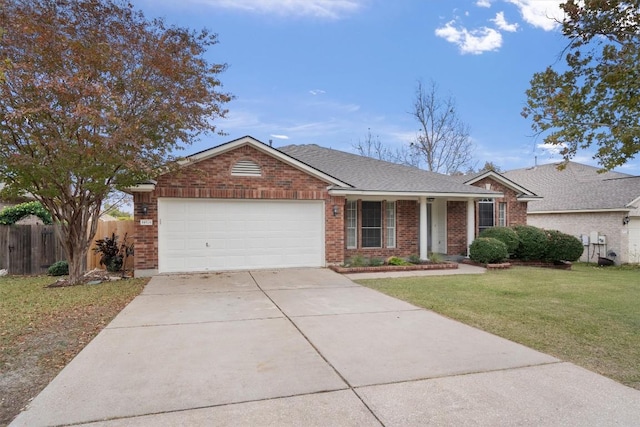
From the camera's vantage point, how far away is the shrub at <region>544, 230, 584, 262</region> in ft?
49.5

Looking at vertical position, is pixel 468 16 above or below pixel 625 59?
above

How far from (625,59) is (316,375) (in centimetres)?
565

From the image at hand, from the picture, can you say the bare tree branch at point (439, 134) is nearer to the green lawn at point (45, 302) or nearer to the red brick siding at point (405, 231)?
the red brick siding at point (405, 231)

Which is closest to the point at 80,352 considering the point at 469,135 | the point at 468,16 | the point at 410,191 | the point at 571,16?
the point at 571,16

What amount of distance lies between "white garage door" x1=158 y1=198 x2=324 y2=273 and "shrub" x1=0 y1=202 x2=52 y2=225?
604 cm

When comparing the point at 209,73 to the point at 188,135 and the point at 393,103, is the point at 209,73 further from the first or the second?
the point at 393,103

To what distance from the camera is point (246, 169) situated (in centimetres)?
1188

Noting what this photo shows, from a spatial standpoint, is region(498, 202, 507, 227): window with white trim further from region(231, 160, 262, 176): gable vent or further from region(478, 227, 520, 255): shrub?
region(231, 160, 262, 176): gable vent

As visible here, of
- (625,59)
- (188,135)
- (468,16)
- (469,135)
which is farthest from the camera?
(469,135)

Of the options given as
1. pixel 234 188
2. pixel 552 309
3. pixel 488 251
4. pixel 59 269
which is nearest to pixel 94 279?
pixel 59 269

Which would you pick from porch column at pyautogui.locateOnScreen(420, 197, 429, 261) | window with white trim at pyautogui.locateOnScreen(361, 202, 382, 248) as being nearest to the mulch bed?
window with white trim at pyautogui.locateOnScreen(361, 202, 382, 248)

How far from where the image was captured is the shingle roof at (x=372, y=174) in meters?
13.8

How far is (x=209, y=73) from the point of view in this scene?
10930mm

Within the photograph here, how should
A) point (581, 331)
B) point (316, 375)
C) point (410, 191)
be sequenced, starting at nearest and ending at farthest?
point (316, 375) < point (581, 331) < point (410, 191)
